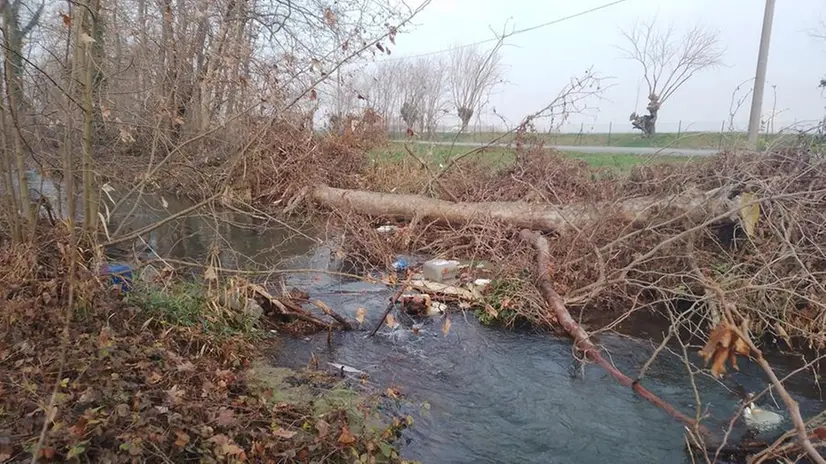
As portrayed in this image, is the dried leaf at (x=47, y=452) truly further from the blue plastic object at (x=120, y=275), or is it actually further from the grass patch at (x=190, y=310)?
the blue plastic object at (x=120, y=275)

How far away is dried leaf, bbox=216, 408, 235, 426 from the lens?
2900 mm

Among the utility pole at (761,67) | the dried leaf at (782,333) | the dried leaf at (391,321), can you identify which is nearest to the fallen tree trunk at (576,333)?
the dried leaf at (782,333)

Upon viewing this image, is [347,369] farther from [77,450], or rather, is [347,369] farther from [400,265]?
[400,265]

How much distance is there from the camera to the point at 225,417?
9.70 ft

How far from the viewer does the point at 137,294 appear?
4.42 metres

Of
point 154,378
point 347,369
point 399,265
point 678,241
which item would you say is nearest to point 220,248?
point 399,265

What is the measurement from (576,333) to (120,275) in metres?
3.85

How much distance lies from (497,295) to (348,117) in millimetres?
7367

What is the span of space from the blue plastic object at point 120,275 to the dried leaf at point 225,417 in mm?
1846

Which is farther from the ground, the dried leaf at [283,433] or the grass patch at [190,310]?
the grass patch at [190,310]

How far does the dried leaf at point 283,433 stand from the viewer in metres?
2.97

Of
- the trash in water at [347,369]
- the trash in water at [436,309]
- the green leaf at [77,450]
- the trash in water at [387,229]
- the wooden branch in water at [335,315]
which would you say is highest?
the green leaf at [77,450]

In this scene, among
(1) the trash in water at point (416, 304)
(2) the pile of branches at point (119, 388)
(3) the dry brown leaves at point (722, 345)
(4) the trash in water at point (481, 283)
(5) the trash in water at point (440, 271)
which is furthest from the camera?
(5) the trash in water at point (440, 271)

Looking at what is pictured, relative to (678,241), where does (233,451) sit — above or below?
below
